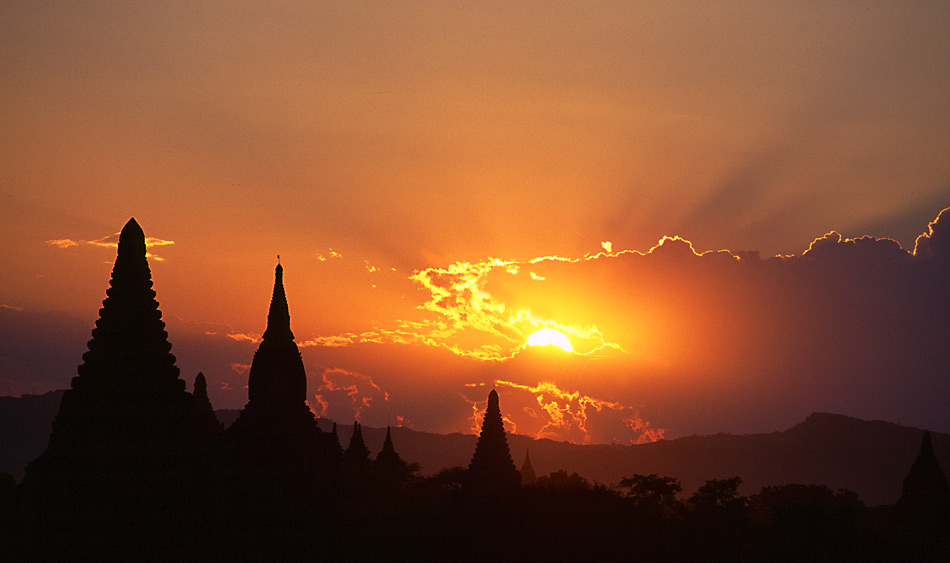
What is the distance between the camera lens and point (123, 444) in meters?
24.8

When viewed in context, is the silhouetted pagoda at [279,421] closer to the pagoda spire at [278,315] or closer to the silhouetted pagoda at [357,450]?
the pagoda spire at [278,315]

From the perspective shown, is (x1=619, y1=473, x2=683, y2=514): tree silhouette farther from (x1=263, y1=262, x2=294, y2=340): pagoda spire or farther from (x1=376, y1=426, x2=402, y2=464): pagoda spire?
(x1=263, y1=262, x2=294, y2=340): pagoda spire

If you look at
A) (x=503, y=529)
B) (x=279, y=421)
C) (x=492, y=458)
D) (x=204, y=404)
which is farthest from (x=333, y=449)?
(x=492, y=458)

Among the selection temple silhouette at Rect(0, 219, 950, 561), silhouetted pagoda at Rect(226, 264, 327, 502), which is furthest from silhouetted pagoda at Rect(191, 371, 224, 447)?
silhouetted pagoda at Rect(226, 264, 327, 502)

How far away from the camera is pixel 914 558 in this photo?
60688 mm

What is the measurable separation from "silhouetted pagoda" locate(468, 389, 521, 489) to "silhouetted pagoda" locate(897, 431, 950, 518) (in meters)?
39.6

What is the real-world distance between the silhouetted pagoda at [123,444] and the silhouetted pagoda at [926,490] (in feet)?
241

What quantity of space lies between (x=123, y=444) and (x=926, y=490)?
7825 centimetres

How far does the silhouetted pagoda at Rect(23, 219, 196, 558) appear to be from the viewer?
2373cm

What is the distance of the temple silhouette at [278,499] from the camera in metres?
24.2

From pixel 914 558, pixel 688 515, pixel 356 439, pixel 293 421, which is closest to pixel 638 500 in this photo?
pixel 688 515

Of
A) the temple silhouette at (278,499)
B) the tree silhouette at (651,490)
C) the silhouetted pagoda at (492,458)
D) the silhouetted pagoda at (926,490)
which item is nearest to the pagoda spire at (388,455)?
the temple silhouette at (278,499)

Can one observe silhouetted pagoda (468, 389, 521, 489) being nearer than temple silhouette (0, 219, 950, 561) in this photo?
No

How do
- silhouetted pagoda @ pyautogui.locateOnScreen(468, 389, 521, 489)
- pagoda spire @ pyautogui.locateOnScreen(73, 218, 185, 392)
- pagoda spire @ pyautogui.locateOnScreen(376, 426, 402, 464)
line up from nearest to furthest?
pagoda spire @ pyautogui.locateOnScreen(73, 218, 185, 392)
silhouetted pagoda @ pyautogui.locateOnScreen(468, 389, 521, 489)
pagoda spire @ pyautogui.locateOnScreen(376, 426, 402, 464)
